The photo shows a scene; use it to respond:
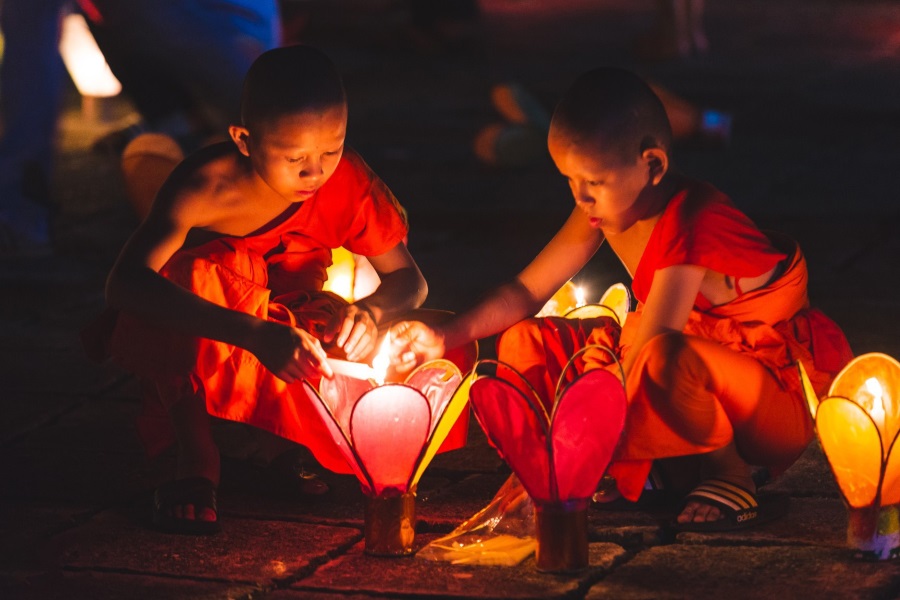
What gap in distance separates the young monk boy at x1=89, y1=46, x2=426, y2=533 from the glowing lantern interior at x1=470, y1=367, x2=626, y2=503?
36 centimetres

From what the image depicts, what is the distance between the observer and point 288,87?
278cm

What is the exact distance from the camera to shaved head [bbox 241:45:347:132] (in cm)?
277

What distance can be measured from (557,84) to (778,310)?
5653 mm

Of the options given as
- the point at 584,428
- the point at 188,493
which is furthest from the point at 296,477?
the point at 584,428

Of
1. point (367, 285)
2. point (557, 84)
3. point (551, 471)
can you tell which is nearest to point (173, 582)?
point (551, 471)

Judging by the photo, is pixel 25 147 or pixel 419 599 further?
pixel 25 147

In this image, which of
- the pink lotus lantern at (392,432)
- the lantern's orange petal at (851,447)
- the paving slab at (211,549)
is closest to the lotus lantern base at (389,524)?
the pink lotus lantern at (392,432)

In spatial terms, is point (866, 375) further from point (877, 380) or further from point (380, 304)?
point (380, 304)

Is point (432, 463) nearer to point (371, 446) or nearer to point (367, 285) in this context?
point (367, 285)

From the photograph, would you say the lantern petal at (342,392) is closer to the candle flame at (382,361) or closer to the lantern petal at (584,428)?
the candle flame at (382,361)

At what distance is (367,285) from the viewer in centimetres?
337

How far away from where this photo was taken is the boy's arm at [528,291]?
9.75 ft

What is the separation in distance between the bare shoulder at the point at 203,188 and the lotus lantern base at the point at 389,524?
2.35 ft

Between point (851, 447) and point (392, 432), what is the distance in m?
0.79
